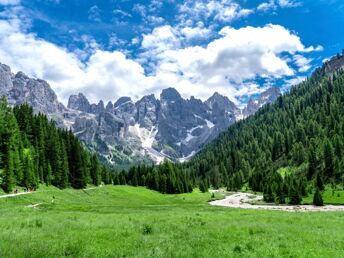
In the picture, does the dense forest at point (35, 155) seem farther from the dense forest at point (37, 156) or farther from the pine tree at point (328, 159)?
the pine tree at point (328, 159)

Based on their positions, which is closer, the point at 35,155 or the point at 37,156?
the point at 35,155

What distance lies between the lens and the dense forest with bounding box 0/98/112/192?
87.8 m

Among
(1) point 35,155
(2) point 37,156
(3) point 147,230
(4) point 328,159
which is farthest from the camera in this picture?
(4) point 328,159

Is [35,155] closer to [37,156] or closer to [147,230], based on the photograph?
[37,156]

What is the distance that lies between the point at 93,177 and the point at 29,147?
4813 cm

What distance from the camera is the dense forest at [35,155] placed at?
8781 centimetres

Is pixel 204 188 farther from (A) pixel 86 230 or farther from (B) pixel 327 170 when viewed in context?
(A) pixel 86 230

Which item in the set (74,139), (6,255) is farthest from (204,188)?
(6,255)

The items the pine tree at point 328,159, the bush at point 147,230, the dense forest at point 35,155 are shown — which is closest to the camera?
the bush at point 147,230

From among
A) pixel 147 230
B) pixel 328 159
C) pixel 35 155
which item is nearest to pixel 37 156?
pixel 35 155

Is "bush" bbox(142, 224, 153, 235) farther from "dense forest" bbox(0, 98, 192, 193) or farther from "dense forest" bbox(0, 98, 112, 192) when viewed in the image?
"dense forest" bbox(0, 98, 192, 193)

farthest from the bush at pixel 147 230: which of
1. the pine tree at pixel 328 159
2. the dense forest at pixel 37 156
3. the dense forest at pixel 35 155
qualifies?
the pine tree at pixel 328 159

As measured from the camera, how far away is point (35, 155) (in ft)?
343

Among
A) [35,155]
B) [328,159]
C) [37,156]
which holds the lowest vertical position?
[328,159]
